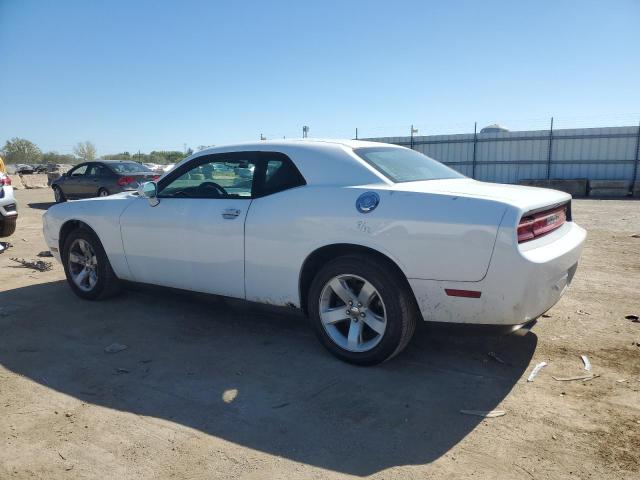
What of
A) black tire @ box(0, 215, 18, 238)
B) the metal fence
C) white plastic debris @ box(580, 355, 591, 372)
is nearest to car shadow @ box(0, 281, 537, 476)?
white plastic debris @ box(580, 355, 591, 372)

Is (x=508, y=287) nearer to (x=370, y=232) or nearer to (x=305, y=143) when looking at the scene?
(x=370, y=232)

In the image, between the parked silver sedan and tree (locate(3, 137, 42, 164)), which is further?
tree (locate(3, 137, 42, 164))

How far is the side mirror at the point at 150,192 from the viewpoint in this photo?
4422mm

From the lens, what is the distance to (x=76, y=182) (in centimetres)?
1523

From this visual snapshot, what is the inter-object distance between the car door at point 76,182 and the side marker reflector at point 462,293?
14.4 meters

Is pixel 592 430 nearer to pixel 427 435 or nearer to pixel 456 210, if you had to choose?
pixel 427 435

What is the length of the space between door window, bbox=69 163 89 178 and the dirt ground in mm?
11703

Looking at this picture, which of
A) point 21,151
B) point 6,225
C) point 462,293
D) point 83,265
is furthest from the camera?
point 21,151

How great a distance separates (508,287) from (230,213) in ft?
7.05

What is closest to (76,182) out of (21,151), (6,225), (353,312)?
(6,225)

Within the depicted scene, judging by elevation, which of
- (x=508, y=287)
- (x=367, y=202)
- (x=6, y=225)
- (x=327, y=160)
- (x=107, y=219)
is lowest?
(x=6, y=225)

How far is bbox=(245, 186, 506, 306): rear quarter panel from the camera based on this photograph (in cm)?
298

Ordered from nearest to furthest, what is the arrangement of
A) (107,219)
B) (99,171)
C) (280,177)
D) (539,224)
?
1. (539,224)
2. (280,177)
3. (107,219)
4. (99,171)

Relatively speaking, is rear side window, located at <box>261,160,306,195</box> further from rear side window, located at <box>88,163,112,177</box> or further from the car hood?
rear side window, located at <box>88,163,112,177</box>
